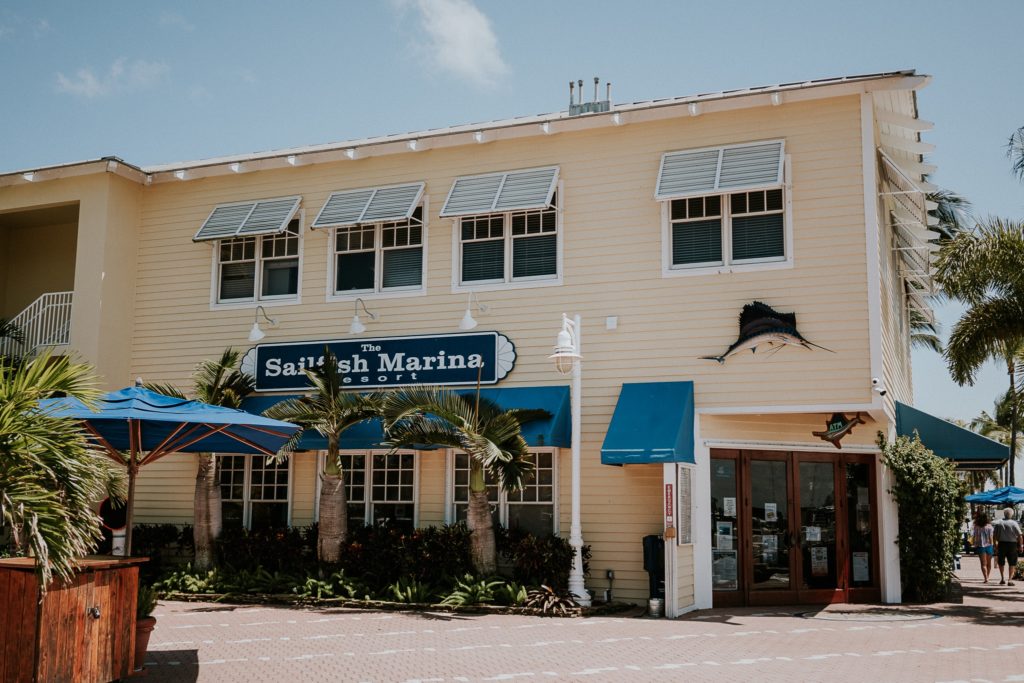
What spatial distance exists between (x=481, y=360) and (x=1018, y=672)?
8.54m

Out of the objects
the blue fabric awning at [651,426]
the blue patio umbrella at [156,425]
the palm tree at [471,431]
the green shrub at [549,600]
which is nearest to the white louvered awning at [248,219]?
the palm tree at [471,431]

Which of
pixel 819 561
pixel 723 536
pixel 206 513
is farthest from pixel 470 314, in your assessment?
pixel 819 561

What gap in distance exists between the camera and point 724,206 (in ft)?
48.9

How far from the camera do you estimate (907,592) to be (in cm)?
1509

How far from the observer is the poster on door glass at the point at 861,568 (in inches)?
604

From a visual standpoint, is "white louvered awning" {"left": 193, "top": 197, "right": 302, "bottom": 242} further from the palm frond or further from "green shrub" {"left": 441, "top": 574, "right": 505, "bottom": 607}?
the palm frond

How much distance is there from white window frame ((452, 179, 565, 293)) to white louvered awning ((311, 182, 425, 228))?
833mm

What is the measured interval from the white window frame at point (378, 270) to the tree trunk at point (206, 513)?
134 inches

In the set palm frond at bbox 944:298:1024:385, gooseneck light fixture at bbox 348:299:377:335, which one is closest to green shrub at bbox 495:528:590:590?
gooseneck light fixture at bbox 348:299:377:335

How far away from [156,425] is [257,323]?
687 centimetres

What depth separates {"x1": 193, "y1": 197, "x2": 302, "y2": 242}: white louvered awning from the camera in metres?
17.0

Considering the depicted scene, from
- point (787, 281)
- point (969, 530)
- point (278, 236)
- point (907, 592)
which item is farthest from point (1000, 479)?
point (278, 236)

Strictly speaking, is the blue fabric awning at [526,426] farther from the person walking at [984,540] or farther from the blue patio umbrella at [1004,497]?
the blue patio umbrella at [1004,497]

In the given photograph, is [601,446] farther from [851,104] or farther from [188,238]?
[188,238]
